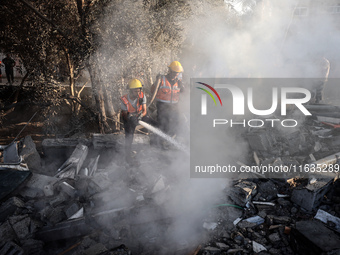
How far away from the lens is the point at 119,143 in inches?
227

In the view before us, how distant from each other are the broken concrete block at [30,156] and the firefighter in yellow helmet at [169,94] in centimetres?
291

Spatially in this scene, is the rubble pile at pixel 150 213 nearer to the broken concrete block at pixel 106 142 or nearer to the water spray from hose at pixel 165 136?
the broken concrete block at pixel 106 142

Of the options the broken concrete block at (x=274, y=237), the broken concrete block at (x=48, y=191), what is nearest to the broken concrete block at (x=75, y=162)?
the broken concrete block at (x=48, y=191)

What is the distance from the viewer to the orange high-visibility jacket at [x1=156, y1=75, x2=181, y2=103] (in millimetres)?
5820

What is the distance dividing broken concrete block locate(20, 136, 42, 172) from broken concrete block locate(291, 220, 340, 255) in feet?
16.3

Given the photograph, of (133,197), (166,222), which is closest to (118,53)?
(133,197)

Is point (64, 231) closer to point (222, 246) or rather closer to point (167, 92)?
point (222, 246)

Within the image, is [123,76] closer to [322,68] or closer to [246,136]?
[246,136]

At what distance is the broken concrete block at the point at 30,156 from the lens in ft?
16.3

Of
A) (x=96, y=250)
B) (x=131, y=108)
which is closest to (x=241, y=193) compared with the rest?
(x=96, y=250)

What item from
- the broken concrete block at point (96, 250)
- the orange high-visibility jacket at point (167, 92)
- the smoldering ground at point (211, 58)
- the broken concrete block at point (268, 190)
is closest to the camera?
the broken concrete block at point (96, 250)

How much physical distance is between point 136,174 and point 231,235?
7.01 ft

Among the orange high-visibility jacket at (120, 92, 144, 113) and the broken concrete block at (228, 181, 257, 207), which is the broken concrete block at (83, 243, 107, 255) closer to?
the broken concrete block at (228, 181, 257, 207)

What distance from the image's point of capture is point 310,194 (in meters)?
3.86
